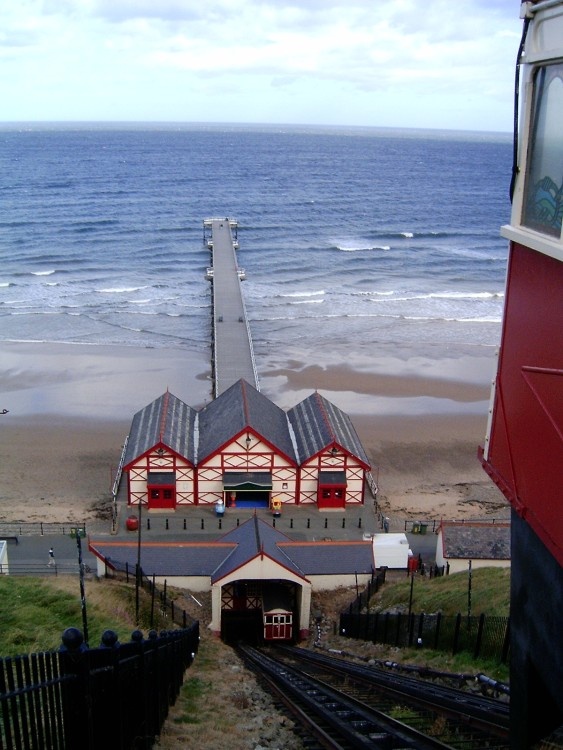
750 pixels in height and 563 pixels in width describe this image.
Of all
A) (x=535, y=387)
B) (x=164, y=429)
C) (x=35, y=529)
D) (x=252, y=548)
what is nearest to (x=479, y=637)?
(x=535, y=387)

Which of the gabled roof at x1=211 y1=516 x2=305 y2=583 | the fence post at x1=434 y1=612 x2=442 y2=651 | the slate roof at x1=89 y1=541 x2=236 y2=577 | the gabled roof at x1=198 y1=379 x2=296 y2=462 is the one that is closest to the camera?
the fence post at x1=434 y1=612 x2=442 y2=651

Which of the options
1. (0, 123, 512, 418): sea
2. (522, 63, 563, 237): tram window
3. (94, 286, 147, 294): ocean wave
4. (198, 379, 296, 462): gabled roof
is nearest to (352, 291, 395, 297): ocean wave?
(0, 123, 512, 418): sea

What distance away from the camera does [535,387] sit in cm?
590

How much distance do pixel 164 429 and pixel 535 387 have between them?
24.7 metres

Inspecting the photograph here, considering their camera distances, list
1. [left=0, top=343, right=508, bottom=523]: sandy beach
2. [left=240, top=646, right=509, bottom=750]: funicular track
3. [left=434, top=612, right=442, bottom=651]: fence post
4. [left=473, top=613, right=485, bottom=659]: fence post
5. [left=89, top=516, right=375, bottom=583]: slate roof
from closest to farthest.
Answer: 1. [left=240, top=646, right=509, bottom=750]: funicular track
2. [left=473, top=613, right=485, bottom=659]: fence post
3. [left=434, top=612, right=442, bottom=651]: fence post
4. [left=89, top=516, right=375, bottom=583]: slate roof
5. [left=0, top=343, right=508, bottom=523]: sandy beach

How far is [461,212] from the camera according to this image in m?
120

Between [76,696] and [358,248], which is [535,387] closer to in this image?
[76,696]

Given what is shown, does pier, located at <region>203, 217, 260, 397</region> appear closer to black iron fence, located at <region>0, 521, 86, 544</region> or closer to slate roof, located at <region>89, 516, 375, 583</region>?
black iron fence, located at <region>0, 521, 86, 544</region>

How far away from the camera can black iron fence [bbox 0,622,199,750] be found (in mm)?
5934

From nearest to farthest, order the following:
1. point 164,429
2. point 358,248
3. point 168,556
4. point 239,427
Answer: point 168,556 < point 239,427 < point 164,429 < point 358,248

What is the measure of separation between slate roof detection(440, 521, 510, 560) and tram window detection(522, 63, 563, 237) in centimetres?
2043

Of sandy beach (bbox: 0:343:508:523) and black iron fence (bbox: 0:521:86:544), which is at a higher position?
sandy beach (bbox: 0:343:508:523)

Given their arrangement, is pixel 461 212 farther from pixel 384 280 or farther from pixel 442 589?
pixel 442 589

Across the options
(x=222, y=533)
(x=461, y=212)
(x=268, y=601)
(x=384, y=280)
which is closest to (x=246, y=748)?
(x=268, y=601)
